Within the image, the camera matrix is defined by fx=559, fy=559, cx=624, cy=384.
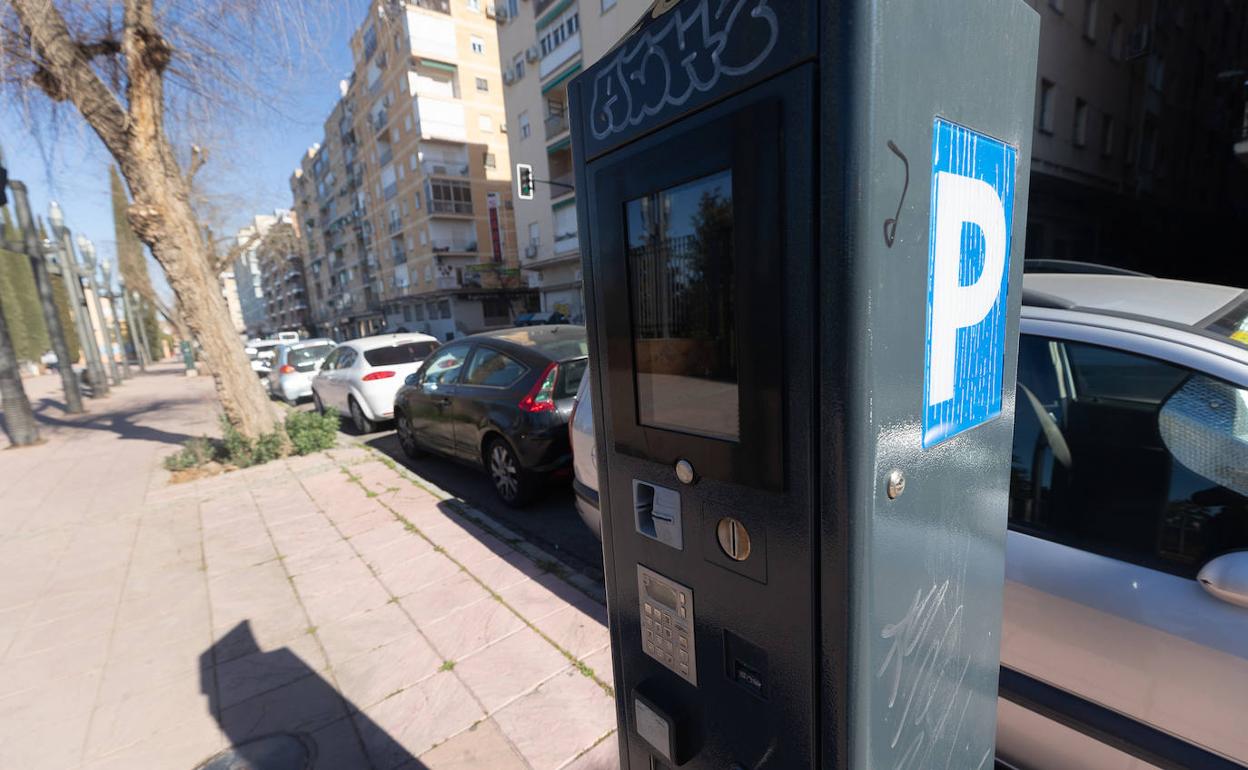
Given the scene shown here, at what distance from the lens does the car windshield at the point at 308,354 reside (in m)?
13.3

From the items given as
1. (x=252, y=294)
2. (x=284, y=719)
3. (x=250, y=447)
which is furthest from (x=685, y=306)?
(x=252, y=294)

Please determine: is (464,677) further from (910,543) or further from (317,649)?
(910,543)

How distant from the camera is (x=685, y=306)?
1.06 meters

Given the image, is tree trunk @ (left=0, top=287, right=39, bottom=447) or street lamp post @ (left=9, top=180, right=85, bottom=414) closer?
tree trunk @ (left=0, top=287, right=39, bottom=447)

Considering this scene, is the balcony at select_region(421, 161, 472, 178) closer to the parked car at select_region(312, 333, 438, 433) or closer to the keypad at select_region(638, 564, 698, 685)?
the parked car at select_region(312, 333, 438, 433)

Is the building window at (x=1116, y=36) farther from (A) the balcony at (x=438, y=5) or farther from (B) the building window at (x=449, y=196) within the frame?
(A) the balcony at (x=438, y=5)

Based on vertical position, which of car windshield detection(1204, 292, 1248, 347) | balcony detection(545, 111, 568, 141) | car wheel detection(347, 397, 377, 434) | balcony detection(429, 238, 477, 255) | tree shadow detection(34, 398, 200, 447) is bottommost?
tree shadow detection(34, 398, 200, 447)

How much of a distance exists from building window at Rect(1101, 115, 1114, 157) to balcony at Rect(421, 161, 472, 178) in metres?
31.5

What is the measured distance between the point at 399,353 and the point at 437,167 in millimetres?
30386

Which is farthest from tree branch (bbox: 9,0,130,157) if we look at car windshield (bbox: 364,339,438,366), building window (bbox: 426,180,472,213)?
building window (bbox: 426,180,472,213)

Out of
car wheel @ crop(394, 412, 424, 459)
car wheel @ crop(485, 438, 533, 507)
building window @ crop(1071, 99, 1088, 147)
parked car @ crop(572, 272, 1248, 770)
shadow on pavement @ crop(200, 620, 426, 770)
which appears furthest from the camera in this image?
building window @ crop(1071, 99, 1088, 147)

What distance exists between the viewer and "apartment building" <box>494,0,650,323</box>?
24.2 m

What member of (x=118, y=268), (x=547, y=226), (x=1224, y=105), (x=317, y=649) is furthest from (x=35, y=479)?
(x=1224, y=105)

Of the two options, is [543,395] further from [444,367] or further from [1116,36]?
[1116,36]
